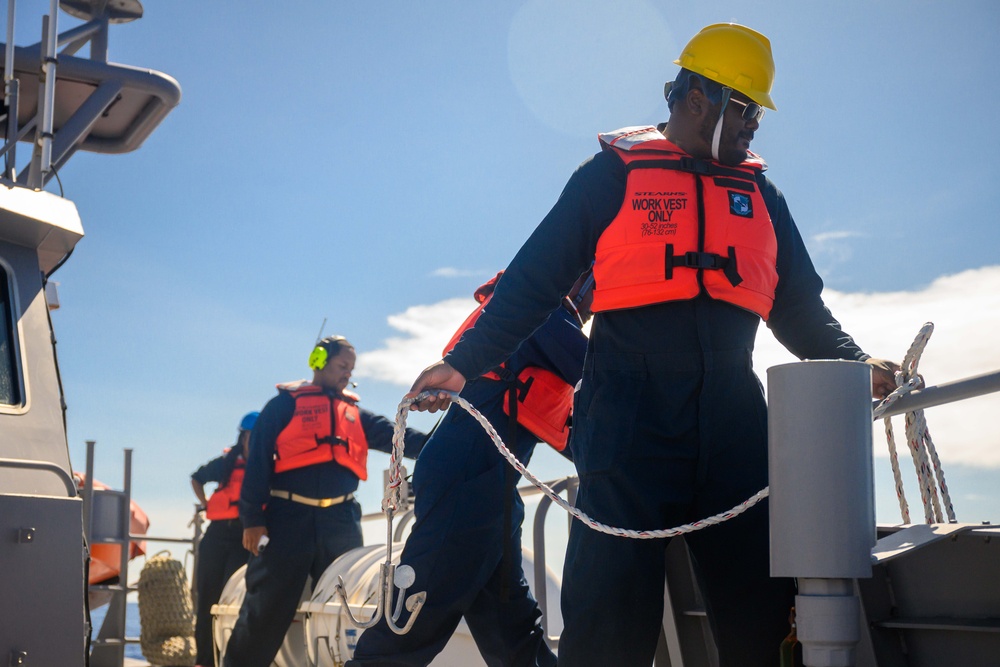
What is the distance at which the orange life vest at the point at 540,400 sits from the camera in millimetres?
3918

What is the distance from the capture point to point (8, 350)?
4129 mm

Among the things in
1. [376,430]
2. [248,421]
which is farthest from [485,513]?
[248,421]

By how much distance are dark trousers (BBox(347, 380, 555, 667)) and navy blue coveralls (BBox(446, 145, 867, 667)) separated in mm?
1243

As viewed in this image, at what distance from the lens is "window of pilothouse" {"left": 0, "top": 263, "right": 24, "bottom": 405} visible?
4.02 m

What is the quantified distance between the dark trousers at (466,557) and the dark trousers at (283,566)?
2527 mm

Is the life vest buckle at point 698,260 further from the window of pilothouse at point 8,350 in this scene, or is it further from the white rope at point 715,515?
the window of pilothouse at point 8,350

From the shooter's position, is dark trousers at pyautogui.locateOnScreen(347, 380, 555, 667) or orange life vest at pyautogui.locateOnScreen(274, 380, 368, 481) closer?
dark trousers at pyautogui.locateOnScreen(347, 380, 555, 667)

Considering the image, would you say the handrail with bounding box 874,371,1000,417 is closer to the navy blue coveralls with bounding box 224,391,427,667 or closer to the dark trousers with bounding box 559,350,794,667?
the dark trousers with bounding box 559,350,794,667

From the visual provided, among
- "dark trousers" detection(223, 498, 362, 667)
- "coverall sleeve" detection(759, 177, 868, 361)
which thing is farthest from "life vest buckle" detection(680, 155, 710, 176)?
"dark trousers" detection(223, 498, 362, 667)

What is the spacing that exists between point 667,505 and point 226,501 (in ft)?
24.6

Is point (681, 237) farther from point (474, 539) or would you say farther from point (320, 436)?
point (320, 436)

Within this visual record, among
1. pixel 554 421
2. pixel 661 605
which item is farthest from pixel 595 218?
pixel 554 421

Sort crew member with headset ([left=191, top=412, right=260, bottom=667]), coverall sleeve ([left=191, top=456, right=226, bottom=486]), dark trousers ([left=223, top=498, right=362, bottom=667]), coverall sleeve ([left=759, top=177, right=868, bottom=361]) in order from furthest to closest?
coverall sleeve ([left=191, top=456, right=226, bottom=486]) → crew member with headset ([left=191, top=412, right=260, bottom=667]) → dark trousers ([left=223, top=498, right=362, bottom=667]) → coverall sleeve ([left=759, top=177, right=868, bottom=361])

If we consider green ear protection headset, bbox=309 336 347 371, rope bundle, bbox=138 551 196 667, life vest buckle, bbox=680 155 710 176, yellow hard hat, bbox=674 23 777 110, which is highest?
green ear protection headset, bbox=309 336 347 371
